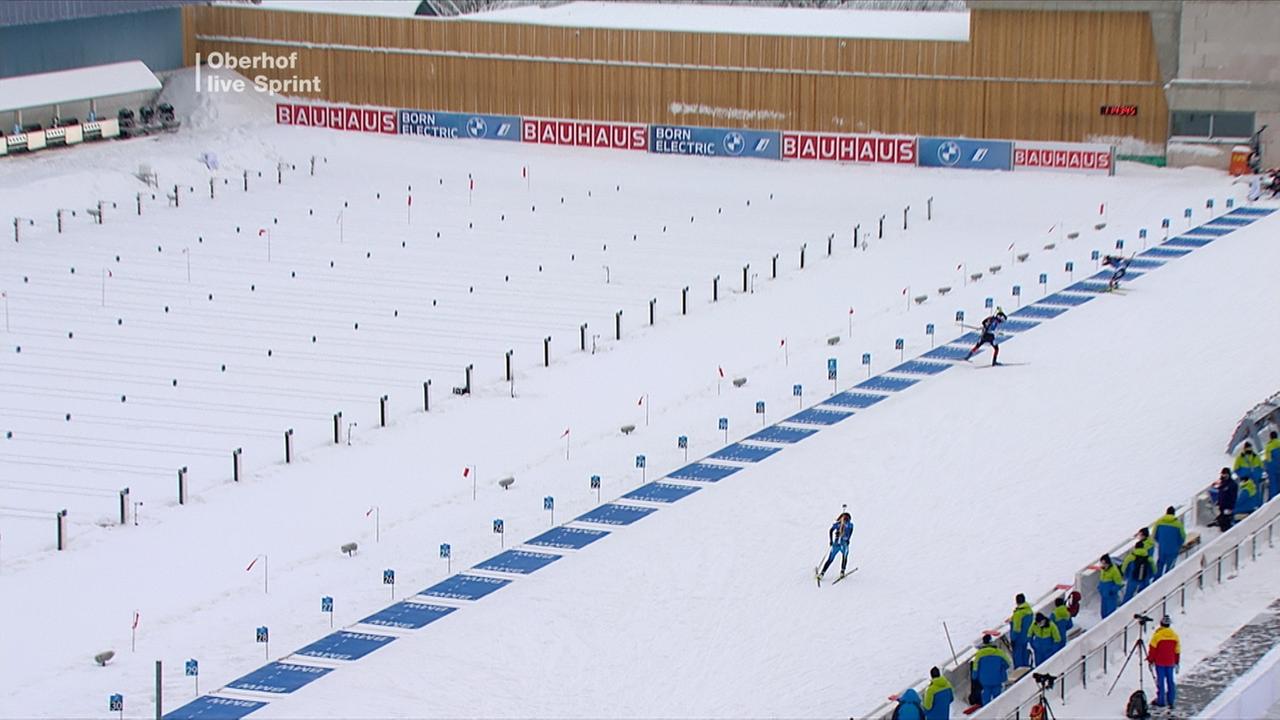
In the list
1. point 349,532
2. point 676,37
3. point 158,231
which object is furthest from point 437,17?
point 349,532

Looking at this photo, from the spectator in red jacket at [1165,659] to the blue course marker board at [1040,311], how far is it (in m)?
19.1

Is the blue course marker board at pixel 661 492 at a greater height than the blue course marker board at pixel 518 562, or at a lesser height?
greater

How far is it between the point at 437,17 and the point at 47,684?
134 ft

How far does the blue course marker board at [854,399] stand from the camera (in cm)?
3753

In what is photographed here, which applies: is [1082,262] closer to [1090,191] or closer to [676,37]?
[1090,191]

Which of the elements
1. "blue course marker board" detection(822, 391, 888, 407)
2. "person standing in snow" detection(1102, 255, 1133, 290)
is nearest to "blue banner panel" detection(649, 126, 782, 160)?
"person standing in snow" detection(1102, 255, 1133, 290)

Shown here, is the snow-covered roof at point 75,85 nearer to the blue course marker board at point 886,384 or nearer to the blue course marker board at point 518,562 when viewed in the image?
the blue course marker board at point 886,384

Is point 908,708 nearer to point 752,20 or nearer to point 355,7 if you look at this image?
point 752,20

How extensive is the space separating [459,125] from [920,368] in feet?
84.5

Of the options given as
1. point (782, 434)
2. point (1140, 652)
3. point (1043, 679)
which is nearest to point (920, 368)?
point (782, 434)

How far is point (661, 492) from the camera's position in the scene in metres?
33.0

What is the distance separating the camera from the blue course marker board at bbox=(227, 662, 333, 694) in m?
25.9

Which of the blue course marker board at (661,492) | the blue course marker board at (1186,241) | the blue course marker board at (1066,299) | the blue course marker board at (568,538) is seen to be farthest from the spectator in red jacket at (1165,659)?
the blue course marker board at (1186,241)

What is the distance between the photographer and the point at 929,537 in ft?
101
